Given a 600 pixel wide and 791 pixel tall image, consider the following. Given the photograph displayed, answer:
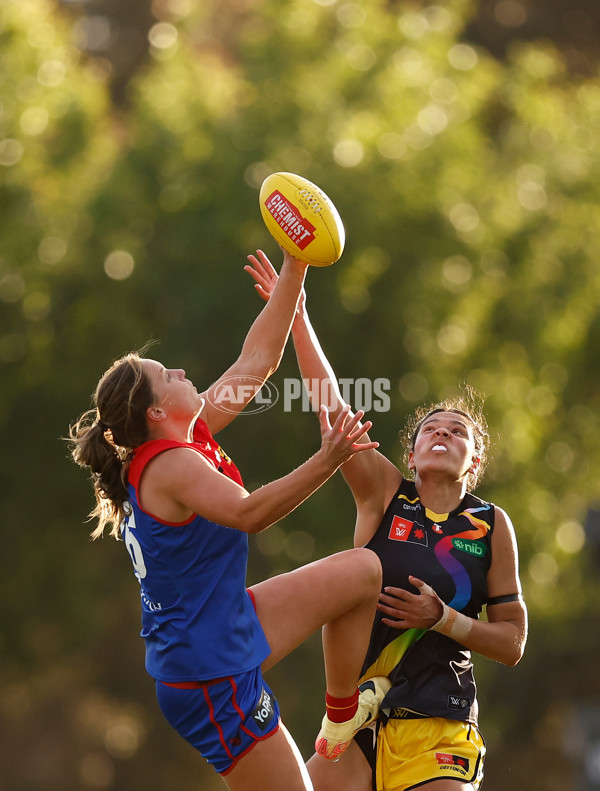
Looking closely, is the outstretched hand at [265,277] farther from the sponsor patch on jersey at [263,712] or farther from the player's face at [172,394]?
the sponsor patch on jersey at [263,712]

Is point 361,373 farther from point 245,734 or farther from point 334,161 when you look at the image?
point 245,734

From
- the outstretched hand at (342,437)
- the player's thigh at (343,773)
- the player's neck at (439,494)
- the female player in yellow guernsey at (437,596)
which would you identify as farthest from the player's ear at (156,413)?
the player's thigh at (343,773)

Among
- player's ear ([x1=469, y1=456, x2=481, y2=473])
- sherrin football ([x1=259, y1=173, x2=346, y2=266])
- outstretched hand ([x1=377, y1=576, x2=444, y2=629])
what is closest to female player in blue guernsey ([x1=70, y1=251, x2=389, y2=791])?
outstretched hand ([x1=377, y1=576, x2=444, y2=629])

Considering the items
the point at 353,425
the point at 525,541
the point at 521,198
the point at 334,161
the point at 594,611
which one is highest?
the point at 353,425

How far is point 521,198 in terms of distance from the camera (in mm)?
14359

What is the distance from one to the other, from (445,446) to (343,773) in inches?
50.0

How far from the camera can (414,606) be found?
4.05m

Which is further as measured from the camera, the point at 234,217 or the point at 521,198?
the point at 521,198

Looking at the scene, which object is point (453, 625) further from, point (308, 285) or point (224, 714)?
point (308, 285)

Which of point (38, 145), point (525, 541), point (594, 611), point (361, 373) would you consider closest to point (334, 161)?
point (361, 373)

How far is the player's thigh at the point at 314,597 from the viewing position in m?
3.85

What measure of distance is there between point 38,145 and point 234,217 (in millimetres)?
2894

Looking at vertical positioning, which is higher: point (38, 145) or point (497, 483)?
point (38, 145)

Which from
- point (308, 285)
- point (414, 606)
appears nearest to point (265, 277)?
point (414, 606)
